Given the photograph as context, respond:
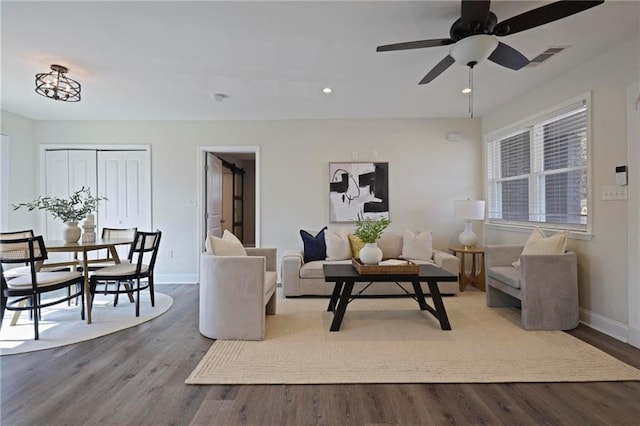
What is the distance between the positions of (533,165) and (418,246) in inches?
66.7

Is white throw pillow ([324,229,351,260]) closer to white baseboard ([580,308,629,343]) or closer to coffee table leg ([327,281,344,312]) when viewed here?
coffee table leg ([327,281,344,312])

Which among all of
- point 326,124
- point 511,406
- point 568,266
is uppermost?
point 326,124

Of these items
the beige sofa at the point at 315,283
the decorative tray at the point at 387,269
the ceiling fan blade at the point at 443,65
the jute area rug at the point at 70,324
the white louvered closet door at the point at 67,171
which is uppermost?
the ceiling fan blade at the point at 443,65

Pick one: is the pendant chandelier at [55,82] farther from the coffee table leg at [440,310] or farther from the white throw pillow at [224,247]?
the coffee table leg at [440,310]

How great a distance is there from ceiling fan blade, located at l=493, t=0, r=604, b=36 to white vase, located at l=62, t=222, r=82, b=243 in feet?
13.7

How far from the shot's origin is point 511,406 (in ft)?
6.03

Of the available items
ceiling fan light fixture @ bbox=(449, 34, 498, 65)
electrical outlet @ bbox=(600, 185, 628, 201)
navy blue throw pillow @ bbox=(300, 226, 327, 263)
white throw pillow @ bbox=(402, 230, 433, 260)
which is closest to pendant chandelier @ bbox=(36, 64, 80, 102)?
navy blue throw pillow @ bbox=(300, 226, 327, 263)

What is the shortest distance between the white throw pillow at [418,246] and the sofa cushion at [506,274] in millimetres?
881

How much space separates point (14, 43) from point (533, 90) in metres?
5.16

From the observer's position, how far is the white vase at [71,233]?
335 centimetres

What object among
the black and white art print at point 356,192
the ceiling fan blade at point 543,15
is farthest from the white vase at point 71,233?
the ceiling fan blade at point 543,15

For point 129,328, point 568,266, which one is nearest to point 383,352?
point 568,266

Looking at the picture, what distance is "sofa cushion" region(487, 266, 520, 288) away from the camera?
10.2 ft

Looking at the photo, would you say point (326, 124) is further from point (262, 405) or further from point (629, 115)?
point (262, 405)
